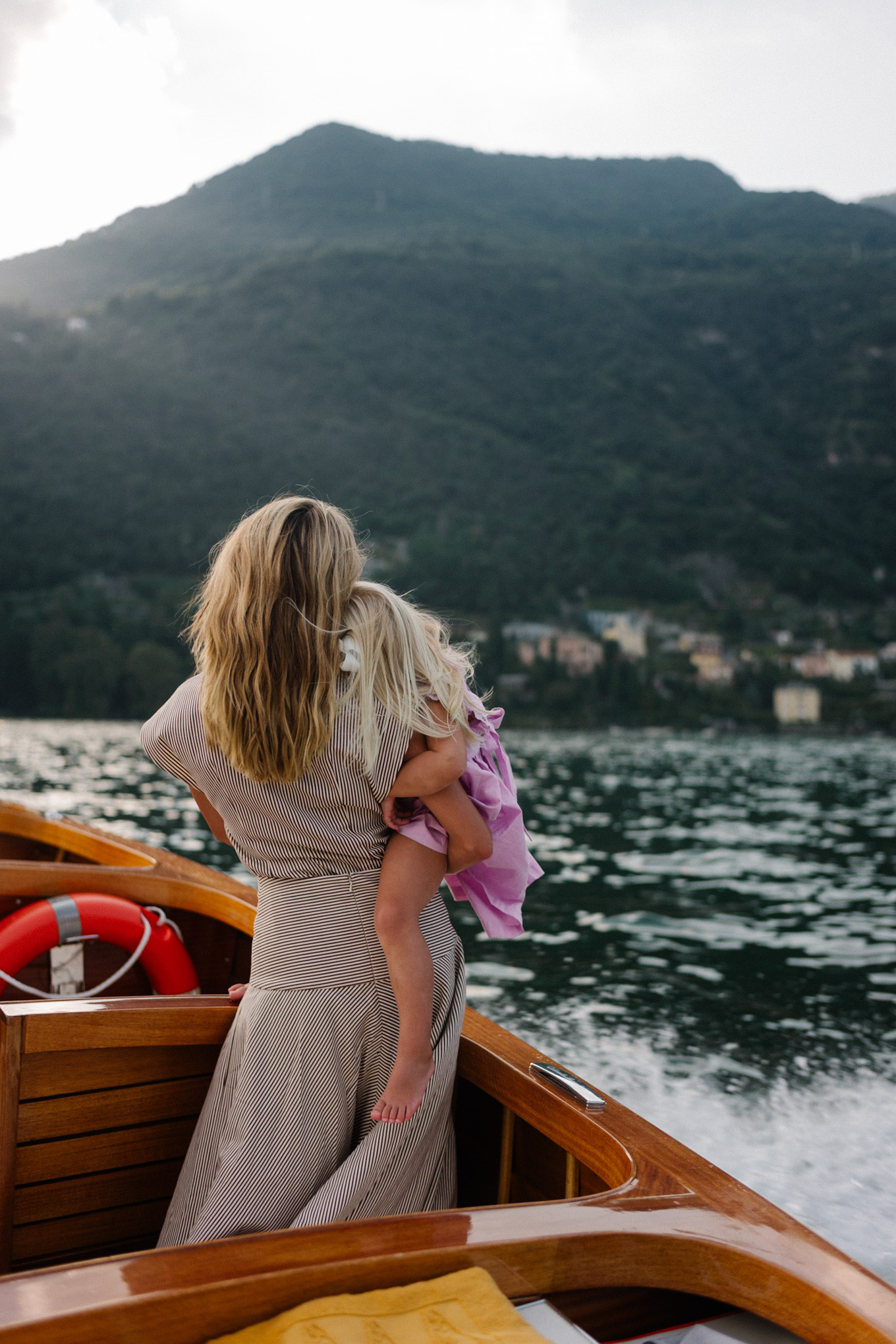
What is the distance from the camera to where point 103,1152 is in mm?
1848

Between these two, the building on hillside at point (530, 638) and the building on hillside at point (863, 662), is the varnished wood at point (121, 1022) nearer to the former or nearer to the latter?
the building on hillside at point (530, 638)

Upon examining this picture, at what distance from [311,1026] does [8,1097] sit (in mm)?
558

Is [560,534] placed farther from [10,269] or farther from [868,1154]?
[868,1154]

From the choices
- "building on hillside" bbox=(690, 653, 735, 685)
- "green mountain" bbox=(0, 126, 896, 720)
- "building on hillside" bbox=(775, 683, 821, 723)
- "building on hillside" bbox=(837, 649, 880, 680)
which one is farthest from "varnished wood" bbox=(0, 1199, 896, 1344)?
"building on hillside" bbox=(837, 649, 880, 680)

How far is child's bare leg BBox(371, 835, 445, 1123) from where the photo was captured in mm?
1518

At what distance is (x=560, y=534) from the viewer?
92250 mm

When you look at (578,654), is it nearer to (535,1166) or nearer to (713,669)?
(713,669)

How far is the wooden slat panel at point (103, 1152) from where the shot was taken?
174cm

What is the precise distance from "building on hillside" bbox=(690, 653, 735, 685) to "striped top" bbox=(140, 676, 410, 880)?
68.8 m

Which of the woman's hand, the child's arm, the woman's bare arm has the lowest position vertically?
the woman's bare arm

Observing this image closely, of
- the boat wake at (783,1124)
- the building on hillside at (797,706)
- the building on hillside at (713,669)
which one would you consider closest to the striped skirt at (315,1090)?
the boat wake at (783,1124)

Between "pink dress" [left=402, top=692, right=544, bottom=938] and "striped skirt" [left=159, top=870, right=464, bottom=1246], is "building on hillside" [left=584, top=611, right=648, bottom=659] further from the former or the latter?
"striped skirt" [left=159, top=870, right=464, bottom=1246]

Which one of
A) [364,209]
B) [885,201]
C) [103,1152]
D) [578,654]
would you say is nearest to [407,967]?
[103,1152]

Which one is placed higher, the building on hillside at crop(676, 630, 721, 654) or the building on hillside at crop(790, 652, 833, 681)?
the building on hillside at crop(676, 630, 721, 654)
